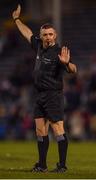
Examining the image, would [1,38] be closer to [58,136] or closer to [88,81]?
[88,81]

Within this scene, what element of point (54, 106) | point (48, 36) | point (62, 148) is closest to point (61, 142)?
point (62, 148)

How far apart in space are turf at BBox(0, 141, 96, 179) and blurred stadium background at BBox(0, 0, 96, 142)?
139 cm

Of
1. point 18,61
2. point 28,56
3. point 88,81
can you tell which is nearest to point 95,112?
point 88,81

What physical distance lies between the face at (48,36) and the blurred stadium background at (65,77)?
12.2 m

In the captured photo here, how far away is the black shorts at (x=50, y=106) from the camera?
1251cm

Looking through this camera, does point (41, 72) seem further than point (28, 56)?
No

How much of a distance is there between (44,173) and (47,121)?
32.5 inches

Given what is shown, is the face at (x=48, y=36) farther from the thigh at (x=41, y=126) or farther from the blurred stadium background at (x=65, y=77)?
the blurred stadium background at (x=65, y=77)

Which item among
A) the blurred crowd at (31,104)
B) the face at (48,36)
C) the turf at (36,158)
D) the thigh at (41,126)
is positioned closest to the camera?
the turf at (36,158)

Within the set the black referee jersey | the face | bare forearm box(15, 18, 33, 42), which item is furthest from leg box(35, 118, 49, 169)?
bare forearm box(15, 18, 33, 42)

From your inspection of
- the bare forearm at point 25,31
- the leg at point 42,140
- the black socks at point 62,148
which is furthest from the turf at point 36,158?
the bare forearm at point 25,31

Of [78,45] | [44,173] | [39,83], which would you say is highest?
[78,45]

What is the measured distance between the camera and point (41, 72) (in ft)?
41.2

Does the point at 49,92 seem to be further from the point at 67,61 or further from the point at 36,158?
the point at 36,158
